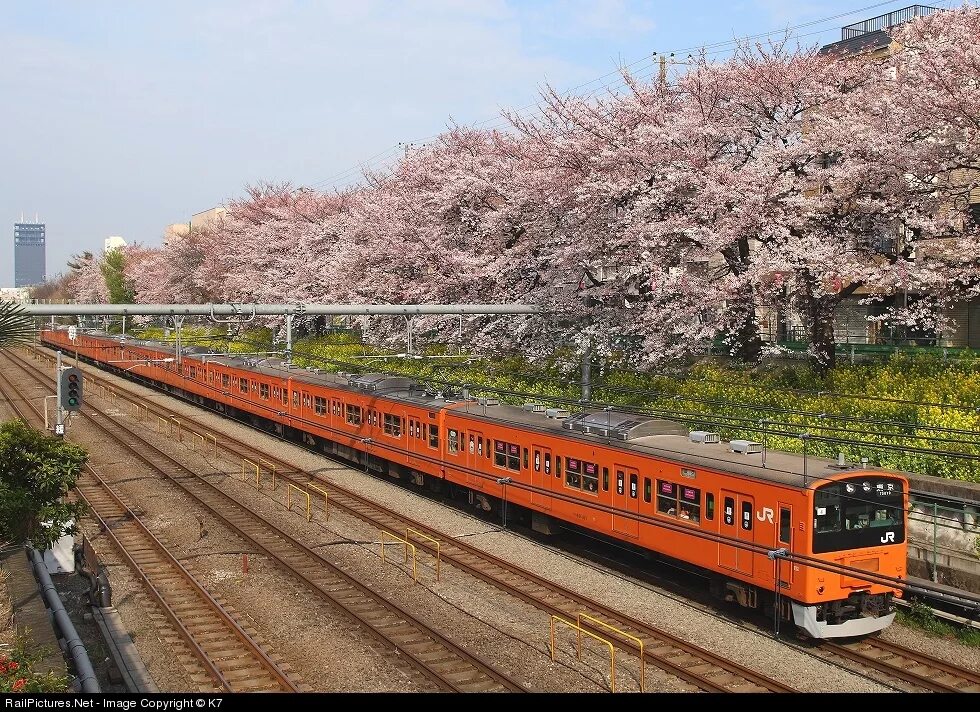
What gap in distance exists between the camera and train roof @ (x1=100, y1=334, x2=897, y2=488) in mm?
13703

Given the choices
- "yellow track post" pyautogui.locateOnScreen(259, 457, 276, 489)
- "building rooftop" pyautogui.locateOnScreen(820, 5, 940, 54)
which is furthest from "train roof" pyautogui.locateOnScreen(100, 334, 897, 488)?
"building rooftop" pyautogui.locateOnScreen(820, 5, 940, 54)

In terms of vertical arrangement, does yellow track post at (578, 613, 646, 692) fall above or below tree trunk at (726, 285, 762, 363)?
below

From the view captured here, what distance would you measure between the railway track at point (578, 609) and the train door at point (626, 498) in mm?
1489

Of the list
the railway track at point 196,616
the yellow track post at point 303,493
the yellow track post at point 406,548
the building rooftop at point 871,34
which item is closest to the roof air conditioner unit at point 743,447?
the yellow track post at point 406,548

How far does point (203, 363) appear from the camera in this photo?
4288 cm

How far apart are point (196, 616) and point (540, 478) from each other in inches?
272

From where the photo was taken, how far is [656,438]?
1666 cm

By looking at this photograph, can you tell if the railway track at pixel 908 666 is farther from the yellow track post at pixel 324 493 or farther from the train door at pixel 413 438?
the train door at pixel 413 438

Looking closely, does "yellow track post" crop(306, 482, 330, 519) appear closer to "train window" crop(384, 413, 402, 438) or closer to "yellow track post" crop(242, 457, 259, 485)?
"yellow track post" crop(242, 457, 259, 485)

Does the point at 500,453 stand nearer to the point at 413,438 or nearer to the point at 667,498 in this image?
the point at 413,438

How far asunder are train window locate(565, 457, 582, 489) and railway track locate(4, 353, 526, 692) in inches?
167

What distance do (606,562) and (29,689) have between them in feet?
35.4

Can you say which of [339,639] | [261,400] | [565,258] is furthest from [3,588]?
[261,400]
